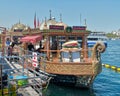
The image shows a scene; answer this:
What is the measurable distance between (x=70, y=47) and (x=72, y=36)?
10.5 ft

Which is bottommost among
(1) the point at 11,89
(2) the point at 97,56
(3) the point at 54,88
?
(3) the point at 54,88

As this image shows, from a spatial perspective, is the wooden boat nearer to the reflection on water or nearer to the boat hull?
the boat hull

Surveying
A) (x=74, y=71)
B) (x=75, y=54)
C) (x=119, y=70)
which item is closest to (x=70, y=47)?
(x=75, y=54)

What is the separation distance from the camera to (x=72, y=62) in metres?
18.3

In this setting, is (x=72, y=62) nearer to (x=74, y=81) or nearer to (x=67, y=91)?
(x=74, y=81)

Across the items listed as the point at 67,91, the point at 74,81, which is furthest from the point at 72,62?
the point at 67,91

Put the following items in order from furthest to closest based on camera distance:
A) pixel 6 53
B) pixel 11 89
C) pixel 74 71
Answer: pixel 6 53 → pixel 74 71 → pixel 11 89

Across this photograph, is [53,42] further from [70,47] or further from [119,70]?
[119,70]

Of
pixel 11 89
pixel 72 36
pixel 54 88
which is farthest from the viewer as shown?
pixel 72 36

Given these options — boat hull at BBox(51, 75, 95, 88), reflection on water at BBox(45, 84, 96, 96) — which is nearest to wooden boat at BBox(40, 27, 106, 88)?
boat hull at BBox(51, 75, 95, 88)

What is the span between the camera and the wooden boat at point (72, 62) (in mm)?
18094

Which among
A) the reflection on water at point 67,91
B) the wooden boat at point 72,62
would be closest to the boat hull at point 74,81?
the wooden boat at point 72,62

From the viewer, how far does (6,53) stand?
25547 millimetres

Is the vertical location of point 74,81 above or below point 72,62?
below
